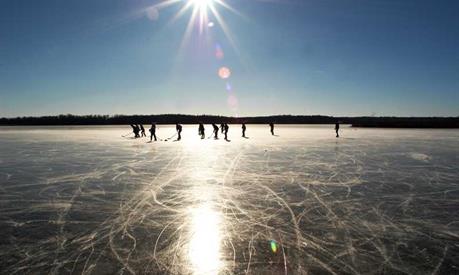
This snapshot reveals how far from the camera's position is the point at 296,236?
394 cm

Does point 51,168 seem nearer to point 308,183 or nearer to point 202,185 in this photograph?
point 202,185

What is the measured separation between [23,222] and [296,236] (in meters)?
3.76

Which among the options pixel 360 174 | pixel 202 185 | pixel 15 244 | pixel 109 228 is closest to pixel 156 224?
pixel 109 228

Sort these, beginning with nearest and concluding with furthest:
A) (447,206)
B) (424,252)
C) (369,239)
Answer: (424,252) → (369,239) → (447,206)

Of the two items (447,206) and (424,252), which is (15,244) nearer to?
(424,252)

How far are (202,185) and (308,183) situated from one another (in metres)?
2.35

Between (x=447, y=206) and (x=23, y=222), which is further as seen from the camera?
(x=447, y=206)

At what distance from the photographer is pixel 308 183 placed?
7.07 metres

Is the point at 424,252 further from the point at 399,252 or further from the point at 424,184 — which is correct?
the point at 424,184

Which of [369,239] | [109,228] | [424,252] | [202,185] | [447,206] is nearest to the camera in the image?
[424,252]

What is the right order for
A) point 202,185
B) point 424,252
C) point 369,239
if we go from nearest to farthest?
point 424,252
point 369,239
point 202,185

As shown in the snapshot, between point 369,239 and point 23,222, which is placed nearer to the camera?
point 369,239

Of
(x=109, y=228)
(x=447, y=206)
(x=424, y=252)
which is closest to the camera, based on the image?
(x=424, y=252)

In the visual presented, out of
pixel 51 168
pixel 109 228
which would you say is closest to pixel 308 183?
pixel 109 228
